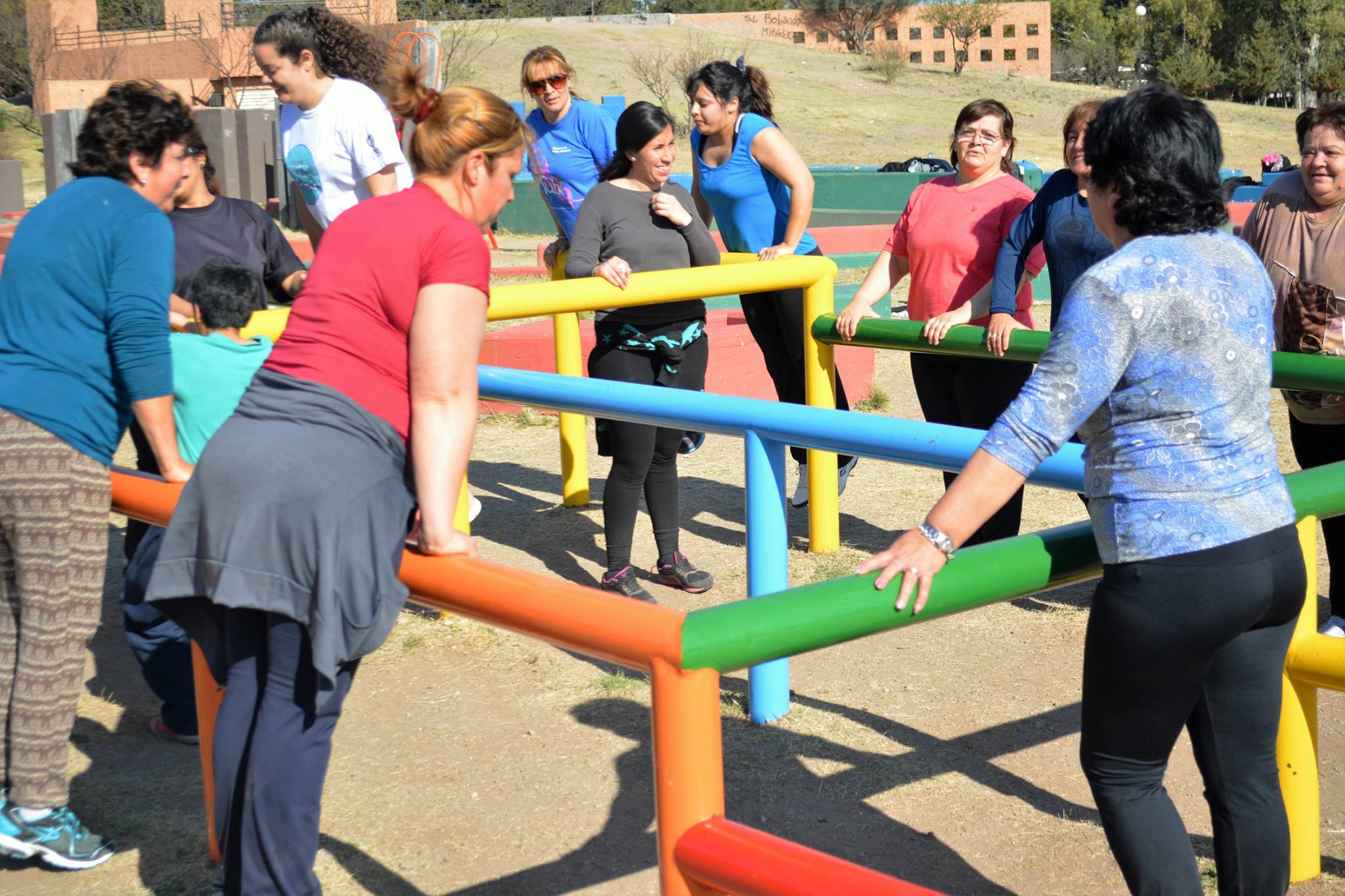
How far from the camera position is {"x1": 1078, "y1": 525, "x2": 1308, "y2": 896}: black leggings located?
6.30 ft

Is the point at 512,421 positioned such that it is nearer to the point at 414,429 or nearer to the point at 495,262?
the point at 414,429

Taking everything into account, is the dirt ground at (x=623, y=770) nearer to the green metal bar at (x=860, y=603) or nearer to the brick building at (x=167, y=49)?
the green metal bar at (x=860, y=603)

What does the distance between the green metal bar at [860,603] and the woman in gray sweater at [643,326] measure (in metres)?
2.64

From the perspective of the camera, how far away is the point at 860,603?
166cm

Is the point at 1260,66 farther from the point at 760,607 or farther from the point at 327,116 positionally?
the point at 760,607

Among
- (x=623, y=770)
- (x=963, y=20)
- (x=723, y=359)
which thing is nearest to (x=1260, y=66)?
(x=963, y=20)

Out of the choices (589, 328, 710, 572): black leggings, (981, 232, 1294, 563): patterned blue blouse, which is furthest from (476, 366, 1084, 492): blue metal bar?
(589, 328, 710, 572): black leggings

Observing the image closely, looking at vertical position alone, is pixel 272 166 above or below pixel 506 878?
above

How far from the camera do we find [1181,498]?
1.91 m

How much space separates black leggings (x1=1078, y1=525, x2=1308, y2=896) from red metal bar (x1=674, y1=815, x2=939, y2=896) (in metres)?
0.71

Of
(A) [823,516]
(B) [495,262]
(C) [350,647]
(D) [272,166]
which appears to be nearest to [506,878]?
(C) [350,647]

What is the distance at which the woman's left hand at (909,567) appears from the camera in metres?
1.70

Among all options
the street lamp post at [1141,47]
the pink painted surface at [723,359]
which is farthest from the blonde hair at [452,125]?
the street lamp post at [1141,47]

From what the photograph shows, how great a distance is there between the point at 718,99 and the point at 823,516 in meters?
1.69
